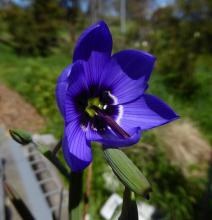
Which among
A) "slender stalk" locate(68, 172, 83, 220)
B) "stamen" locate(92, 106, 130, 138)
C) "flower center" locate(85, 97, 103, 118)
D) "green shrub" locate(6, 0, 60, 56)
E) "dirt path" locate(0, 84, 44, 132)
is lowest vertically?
"green shrub" locate(6, 0, 60, 56)

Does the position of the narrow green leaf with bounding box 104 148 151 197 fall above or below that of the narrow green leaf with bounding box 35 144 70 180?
above

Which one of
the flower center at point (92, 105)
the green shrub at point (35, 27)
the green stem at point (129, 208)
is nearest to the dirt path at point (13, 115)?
the flower center at point (92, 105)

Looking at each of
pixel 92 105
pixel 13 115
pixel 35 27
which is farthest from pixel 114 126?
pixel 35 27

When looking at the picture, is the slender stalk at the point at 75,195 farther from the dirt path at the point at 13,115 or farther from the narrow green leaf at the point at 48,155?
the dirt path at the point at 13,115

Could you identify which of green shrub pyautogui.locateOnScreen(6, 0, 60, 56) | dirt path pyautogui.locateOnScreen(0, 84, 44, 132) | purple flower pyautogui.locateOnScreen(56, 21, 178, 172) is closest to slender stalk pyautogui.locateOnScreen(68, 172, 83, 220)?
purple flower pyautogui.locateOnScreen(56, 21, 178, 172)

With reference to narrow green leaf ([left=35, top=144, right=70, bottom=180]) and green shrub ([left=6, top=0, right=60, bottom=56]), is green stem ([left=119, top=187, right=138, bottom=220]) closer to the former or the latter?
narrow green leaf ([left=35, top=144, right=70, bottom=180])

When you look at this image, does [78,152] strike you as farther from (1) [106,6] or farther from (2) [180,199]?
(1) [106,6]

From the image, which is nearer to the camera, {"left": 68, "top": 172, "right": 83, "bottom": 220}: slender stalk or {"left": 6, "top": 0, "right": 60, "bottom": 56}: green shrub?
{"left": 68, "top": 172, "right": 83, "bottom": 220}: slender stalk
